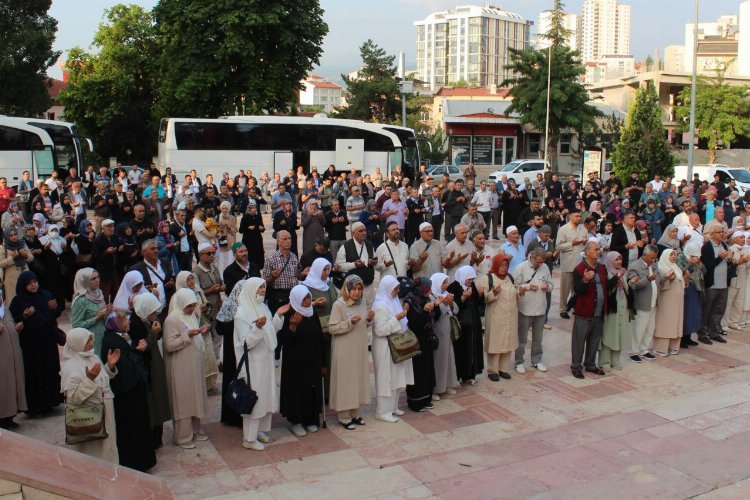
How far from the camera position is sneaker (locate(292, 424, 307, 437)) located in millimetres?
7059

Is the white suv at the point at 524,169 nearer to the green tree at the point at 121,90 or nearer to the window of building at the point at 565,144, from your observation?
the window of building at the point at 565,144

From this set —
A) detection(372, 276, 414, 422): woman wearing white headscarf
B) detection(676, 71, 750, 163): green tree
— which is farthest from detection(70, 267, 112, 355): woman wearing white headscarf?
detection(676, 71, 750, 163): green tree

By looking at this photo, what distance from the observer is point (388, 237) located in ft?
31.4

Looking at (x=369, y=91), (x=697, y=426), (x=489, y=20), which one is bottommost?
(x=697, y=426)

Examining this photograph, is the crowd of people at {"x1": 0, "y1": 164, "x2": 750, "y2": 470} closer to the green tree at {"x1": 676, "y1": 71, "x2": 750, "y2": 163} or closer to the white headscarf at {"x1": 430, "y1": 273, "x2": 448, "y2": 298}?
the white headscarf at {"x1": 430, "y1": 273, "x2": 448, "y2": 298}

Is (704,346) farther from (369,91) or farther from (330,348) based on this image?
(369,91)

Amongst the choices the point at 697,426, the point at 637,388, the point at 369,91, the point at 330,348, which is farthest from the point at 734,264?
the point at 369,91

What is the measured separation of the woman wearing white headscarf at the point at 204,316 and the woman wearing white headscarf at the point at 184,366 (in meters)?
0.23

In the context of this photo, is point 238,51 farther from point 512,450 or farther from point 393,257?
point 512,450

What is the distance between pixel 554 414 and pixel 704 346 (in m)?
4.04

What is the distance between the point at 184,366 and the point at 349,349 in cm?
156

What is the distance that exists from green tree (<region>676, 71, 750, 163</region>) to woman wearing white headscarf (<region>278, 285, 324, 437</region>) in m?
39.5

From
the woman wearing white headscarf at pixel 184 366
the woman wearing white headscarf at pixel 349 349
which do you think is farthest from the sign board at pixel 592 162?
the woman wearing white headscarf at pixel 184 366

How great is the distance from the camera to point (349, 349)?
712 centimetres
